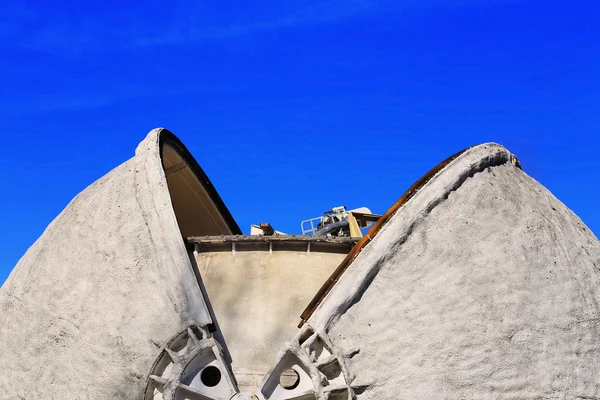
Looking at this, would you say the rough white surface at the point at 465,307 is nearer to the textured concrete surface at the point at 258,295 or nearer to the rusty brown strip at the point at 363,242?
the rusty brown strip at the point at 363,242

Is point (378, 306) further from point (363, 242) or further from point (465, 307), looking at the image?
point (465, 307)

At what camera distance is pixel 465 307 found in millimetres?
7125

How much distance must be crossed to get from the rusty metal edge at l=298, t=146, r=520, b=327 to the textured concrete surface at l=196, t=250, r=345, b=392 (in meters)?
0.44

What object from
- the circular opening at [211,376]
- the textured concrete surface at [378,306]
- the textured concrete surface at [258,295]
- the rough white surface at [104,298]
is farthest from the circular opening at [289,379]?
the rough white surface at [104,298]

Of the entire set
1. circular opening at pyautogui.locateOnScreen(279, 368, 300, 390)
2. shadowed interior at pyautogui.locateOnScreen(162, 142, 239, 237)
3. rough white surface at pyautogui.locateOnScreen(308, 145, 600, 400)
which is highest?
shadowed interior at pyautogui.locateOnScreen(162, 142, 239, 237)

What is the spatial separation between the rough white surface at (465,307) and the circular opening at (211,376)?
1071 mm

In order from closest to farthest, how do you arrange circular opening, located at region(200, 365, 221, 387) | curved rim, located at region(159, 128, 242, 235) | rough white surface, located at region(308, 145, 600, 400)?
rough white surface, located at region(308, 145, 600, 400) → circular opening, located at region(200, 365, 221, 387) → curved rim, located at region(159, 128, 242, 235)

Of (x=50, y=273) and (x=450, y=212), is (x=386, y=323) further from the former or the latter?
(x=50, y=273)

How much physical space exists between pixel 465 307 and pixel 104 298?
3601 millimetres

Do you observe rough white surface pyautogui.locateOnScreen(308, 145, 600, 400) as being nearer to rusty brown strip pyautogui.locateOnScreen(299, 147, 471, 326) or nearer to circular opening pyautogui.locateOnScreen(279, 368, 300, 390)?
rusty brown strip pyautogui.locateOnScreen(299, 147, 471, 326)

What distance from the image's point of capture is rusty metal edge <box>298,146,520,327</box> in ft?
23.8

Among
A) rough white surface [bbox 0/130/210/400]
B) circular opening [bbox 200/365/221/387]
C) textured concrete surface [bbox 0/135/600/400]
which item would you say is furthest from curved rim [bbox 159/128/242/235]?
circular opening [bbox 200/365/221/387]

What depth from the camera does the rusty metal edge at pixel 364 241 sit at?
23.8 feet

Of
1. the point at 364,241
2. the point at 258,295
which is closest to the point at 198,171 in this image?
the point at 258,295
